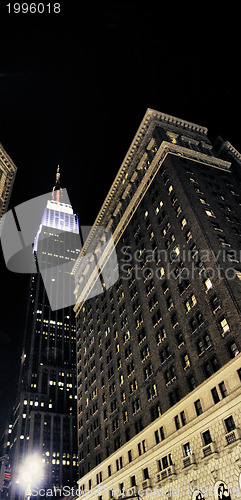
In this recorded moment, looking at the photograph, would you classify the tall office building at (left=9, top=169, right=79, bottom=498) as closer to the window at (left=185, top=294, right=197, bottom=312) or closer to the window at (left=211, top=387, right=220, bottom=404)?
the window at (left=185, top=294, right=197, bottom=312)

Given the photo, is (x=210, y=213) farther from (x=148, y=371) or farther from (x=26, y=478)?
(x=26, y=478)

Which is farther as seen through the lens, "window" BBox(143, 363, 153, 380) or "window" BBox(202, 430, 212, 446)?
"window" BBox(143, 363, 153, 380)

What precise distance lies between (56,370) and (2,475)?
456 feet

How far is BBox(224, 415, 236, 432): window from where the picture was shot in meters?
32.9

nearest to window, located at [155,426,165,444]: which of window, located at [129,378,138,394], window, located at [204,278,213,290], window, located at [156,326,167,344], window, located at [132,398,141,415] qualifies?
window, located at [132,398,141,415]

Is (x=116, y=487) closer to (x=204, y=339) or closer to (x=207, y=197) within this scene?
(x=204, y=339)

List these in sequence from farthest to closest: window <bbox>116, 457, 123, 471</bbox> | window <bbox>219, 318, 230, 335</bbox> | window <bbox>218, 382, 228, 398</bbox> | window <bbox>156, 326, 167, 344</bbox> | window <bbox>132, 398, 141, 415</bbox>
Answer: window <bbox>132, 398, 141, 415</bbox> → window <bbox>116, 457, 123, 471</bbox> → window <bbox>156, 326, 167, 344</bbox> → window <bbox>219, 318, 230, 335</bbox> → window <bbox>218, 382, 228, 398</bbox>

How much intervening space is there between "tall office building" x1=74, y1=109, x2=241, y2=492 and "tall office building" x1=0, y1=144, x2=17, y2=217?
2327cm

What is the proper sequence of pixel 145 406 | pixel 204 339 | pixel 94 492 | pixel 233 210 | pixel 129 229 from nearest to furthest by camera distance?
pixel 204 339, pixel 145 406, pixel 94 492, pixel 233 210, pixel 129 229

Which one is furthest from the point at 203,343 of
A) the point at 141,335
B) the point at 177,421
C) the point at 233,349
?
the point at 141,335

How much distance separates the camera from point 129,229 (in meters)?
72.7

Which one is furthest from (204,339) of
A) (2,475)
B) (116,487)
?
(2,475)

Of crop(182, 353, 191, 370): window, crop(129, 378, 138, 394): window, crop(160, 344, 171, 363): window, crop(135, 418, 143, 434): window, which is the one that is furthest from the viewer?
crop(129, 378, 138, 394): window

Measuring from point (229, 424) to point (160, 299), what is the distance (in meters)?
21.2
